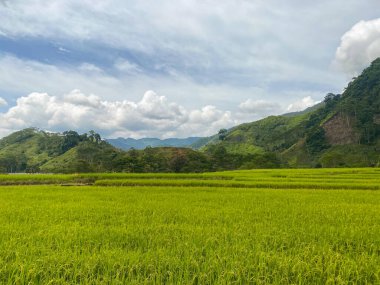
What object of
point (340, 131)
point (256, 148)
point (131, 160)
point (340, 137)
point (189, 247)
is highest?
point (340, 131)

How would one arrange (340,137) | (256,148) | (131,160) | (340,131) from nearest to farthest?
(131,160) < (340,137) < (340,131) < (256,148)

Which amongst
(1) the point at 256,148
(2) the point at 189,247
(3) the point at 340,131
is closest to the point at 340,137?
(3) the point at 340,131

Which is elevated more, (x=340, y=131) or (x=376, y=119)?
(x=376, y=119)

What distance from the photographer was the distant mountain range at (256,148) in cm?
7306

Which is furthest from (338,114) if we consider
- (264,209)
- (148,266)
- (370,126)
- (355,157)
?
(148,266)

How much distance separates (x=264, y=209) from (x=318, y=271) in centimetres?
653

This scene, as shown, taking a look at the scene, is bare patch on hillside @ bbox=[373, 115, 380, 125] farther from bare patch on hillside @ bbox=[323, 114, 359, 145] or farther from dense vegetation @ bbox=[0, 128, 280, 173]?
dense vegetation @ bbox=[0, 128, 280, 173]

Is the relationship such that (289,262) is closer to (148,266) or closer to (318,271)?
(318,271)

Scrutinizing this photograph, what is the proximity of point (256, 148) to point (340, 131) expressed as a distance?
3930 cm

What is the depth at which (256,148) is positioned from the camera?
140 metres

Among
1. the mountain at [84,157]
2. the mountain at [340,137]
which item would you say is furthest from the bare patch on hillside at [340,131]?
the mountain at [84,157]

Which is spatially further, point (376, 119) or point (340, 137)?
point (340, 137)

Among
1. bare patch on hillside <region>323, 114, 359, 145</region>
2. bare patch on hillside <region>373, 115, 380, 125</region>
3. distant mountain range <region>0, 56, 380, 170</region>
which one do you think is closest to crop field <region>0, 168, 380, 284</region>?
distant mountain range <region>0, 56, 380, 170</region>

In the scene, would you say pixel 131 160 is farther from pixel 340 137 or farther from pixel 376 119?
→ pixel 376 119
